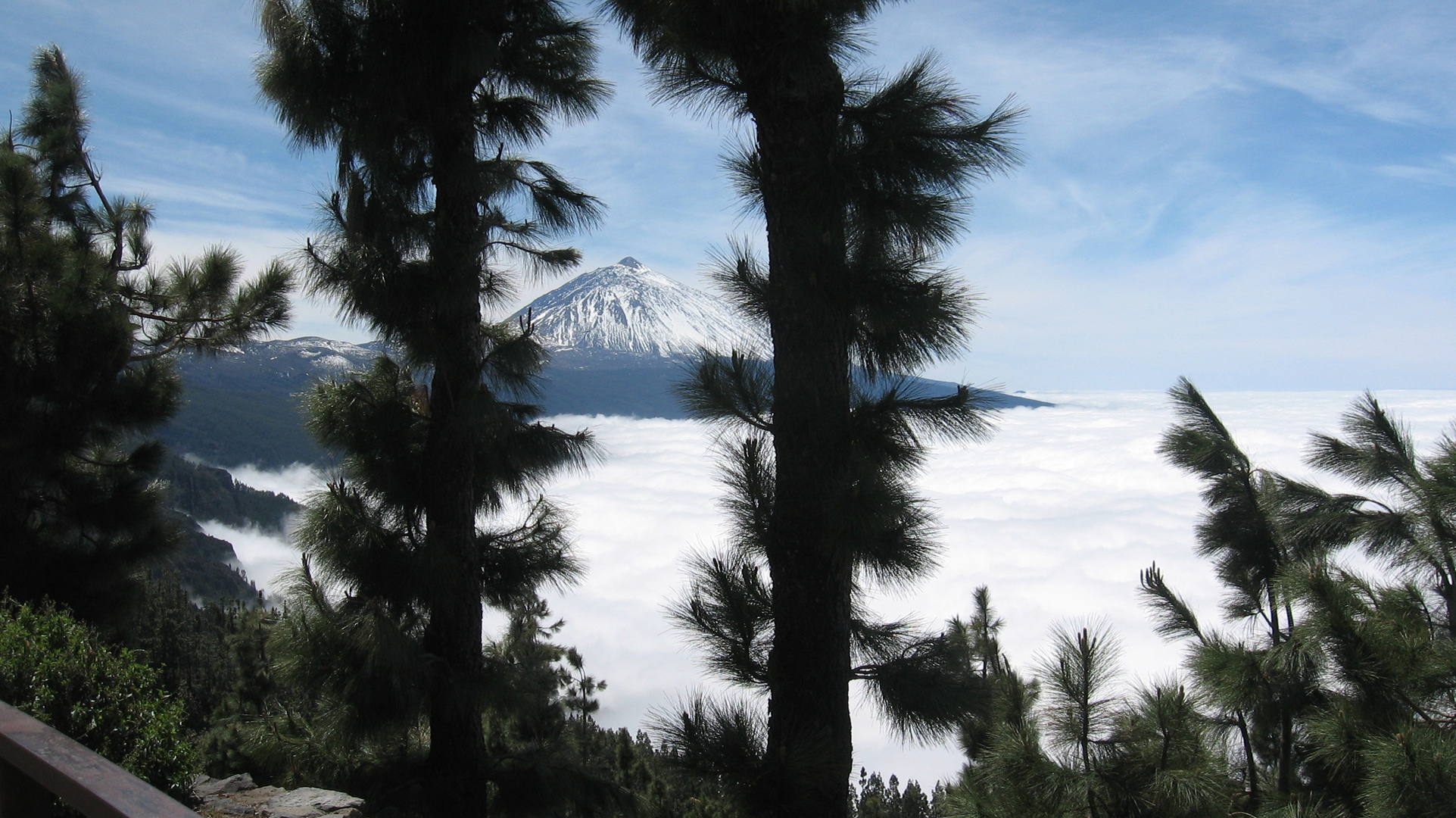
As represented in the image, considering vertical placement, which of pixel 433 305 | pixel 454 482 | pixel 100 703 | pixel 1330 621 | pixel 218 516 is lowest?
pixel 100 703

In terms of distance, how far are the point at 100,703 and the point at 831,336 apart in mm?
3277

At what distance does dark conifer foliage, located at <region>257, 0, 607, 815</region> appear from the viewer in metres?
5.01

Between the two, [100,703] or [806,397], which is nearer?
[806,397]

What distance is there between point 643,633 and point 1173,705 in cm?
14790

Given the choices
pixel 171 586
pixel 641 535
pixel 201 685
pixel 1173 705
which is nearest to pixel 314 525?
pixel 1173 705

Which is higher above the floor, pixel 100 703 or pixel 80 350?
pixel 80 350

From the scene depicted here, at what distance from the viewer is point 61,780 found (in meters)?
1.34

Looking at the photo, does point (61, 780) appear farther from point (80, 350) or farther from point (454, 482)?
point (80, 350)

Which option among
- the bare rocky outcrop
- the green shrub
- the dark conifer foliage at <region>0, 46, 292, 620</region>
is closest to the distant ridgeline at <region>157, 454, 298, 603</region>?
the dark conifer foliage at <region>0, 46, 292, 620</region>

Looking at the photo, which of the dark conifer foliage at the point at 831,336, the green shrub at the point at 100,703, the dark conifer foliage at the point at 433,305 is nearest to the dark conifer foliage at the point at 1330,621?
the dark conifer foliage at the point at 831,336

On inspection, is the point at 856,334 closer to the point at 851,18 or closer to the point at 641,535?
the point at 851,18

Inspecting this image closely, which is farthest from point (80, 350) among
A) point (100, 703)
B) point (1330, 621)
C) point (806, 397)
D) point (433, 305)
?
point (1330, 621)

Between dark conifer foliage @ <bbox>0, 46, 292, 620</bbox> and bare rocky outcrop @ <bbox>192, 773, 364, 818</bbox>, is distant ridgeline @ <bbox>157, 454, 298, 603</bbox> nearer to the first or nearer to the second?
dark conifer foliage @ <bbox>0, 46, 292, 620</bbox>

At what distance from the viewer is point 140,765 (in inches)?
127
